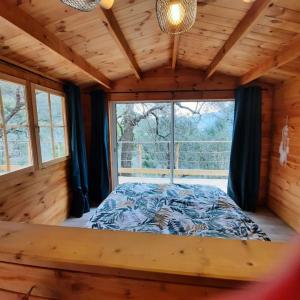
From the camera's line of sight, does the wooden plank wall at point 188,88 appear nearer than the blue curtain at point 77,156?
No

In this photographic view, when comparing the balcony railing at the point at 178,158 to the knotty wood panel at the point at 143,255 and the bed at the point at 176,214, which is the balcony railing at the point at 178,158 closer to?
the bed at the point at 176,214

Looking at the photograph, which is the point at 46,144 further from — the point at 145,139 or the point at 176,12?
the point at 176,12

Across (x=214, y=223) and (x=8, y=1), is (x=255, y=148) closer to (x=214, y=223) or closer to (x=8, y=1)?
(x=214, y=223)

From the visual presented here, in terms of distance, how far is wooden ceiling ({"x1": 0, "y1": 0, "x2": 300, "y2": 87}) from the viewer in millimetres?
1627

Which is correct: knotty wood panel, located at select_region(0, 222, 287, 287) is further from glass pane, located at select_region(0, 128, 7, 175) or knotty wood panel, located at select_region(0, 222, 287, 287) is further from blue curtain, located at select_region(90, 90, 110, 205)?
blue curtain, located at select_region(90, 90, 110, 205)

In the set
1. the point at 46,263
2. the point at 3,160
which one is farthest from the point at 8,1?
the point at 46,263

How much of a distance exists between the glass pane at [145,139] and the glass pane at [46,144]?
1.41m

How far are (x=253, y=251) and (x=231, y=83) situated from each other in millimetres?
3453

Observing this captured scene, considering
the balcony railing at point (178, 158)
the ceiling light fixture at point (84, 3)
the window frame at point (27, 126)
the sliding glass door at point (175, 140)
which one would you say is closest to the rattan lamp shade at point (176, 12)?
the ceiling light fixture at point (84, 3)

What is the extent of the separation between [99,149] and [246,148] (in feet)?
8.08

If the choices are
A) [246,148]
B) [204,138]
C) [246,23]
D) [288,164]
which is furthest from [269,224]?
[246,23]

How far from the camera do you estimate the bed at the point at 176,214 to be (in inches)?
69.3

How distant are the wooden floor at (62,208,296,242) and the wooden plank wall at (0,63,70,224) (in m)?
0.24

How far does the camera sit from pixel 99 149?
151 inches
